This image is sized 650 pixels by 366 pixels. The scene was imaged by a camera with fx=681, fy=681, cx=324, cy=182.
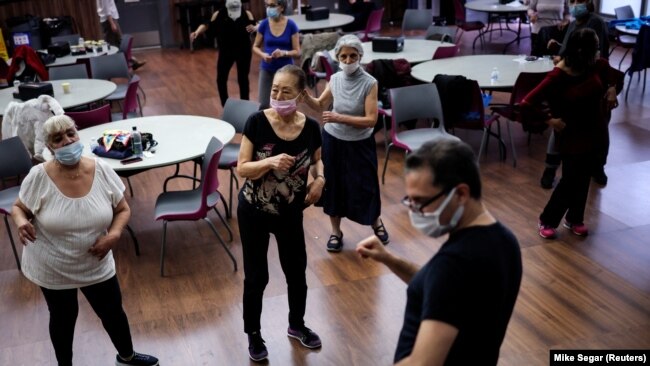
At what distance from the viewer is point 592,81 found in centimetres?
477

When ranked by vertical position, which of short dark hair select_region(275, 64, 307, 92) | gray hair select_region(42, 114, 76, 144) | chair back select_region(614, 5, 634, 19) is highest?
short dark hair select_region(275, 64, 307, 92)

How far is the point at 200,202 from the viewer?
5043 mm

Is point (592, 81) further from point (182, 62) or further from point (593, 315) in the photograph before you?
point (182, 62)

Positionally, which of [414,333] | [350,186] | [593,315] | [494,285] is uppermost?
[494,285]

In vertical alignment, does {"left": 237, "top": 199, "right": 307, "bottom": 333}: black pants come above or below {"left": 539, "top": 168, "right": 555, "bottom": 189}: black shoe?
above

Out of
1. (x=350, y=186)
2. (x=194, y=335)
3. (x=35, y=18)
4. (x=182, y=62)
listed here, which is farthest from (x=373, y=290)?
(x=35, y=18)

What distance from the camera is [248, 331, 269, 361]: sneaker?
3.91 meters

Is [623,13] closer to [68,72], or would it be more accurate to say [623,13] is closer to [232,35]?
[232,35]

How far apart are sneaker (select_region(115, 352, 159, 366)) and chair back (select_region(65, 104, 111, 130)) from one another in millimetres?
2697

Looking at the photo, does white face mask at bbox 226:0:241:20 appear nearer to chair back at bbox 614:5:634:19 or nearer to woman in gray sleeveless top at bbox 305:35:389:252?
woman in gray sleeveless top at bbox 305:35:389:252

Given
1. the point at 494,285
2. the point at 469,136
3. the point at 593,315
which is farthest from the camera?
the point at 469,136

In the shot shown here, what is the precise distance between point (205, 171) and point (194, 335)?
3.87 feet

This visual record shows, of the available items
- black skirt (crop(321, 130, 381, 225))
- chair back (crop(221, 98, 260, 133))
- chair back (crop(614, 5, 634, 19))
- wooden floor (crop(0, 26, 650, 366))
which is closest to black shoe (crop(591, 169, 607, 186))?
wooden floor (crop(0, 26, 650, 366))

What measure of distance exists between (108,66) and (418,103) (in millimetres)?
4006
